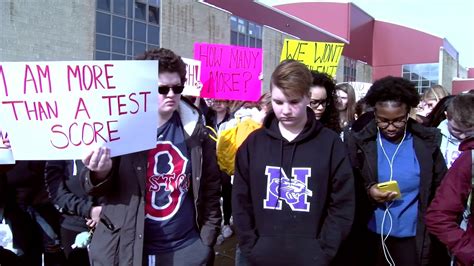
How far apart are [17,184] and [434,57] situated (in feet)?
147

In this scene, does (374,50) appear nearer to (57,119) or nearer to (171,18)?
(171,18)

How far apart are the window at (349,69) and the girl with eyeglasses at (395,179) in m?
35.8

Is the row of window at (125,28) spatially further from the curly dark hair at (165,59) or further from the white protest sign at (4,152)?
the curly dark hair at (165,59)

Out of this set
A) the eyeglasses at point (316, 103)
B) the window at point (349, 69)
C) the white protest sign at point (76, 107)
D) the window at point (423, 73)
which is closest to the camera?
the white protest sign at point (76, 107)

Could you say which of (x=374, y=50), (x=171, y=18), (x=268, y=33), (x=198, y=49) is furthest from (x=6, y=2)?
(x=374, y=50)

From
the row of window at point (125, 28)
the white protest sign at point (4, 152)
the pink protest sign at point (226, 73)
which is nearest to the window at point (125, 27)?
the row of window at point (125, 28)

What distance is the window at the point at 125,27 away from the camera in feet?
54.3

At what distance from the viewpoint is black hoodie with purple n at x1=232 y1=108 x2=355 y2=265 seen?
226 cm

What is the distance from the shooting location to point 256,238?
2346 mm

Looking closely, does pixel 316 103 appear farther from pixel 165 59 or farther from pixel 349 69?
pixel 349 69

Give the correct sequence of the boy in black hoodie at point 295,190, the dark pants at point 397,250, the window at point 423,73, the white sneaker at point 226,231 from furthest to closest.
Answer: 1. the window at point 423,73
2. the white sneaker at point 226,231
3. the dark pants at point 397,250
4. the boy in black hoodie at point 295,190

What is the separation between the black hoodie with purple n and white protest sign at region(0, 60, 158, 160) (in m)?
0.59

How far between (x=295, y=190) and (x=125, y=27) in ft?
54.3

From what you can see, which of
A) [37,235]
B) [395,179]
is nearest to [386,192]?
[395,179]
